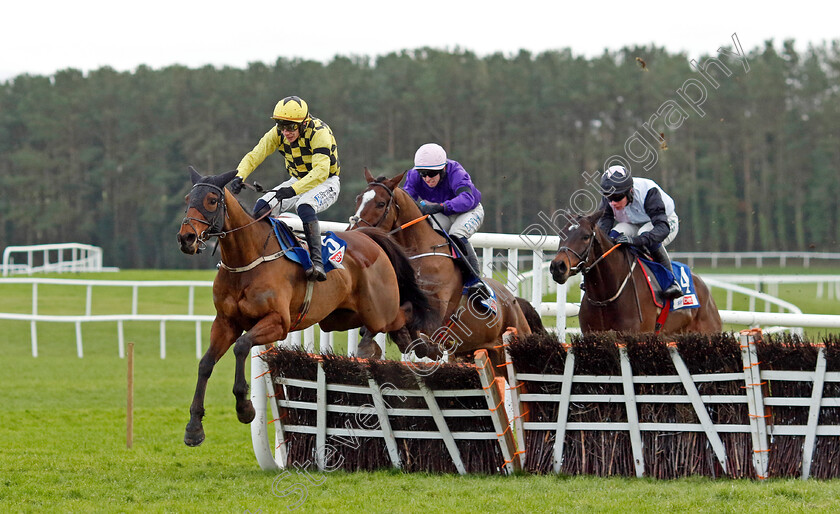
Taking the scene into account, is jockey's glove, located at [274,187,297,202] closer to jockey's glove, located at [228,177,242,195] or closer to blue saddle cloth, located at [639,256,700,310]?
jockey's glove, located at [228,177,242,195]

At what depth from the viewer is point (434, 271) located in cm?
699

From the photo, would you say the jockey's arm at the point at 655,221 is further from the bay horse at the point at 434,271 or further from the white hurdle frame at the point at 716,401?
the white hurdle frame at the point at 716,401

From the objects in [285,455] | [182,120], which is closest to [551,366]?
[285,455]

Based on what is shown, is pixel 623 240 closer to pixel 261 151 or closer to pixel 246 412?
pixel 261 151

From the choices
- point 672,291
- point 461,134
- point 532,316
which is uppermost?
point 461,134

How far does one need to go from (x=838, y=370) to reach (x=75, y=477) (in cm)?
420

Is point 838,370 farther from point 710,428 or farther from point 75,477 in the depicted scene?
point 75,477

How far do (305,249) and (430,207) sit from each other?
1.40 m

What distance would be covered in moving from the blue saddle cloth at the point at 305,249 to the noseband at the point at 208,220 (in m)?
0.52

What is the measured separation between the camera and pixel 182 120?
156ft

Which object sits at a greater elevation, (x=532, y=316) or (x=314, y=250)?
(x=314, y=250)

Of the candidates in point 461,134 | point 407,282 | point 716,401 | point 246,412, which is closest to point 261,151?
point 407,282

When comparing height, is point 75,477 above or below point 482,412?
below

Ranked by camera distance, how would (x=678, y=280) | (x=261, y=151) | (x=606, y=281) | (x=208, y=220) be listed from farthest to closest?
(x=678, y=280)
(x=606, y=281)
(x=261, y=151)
(x=208, y=220)
